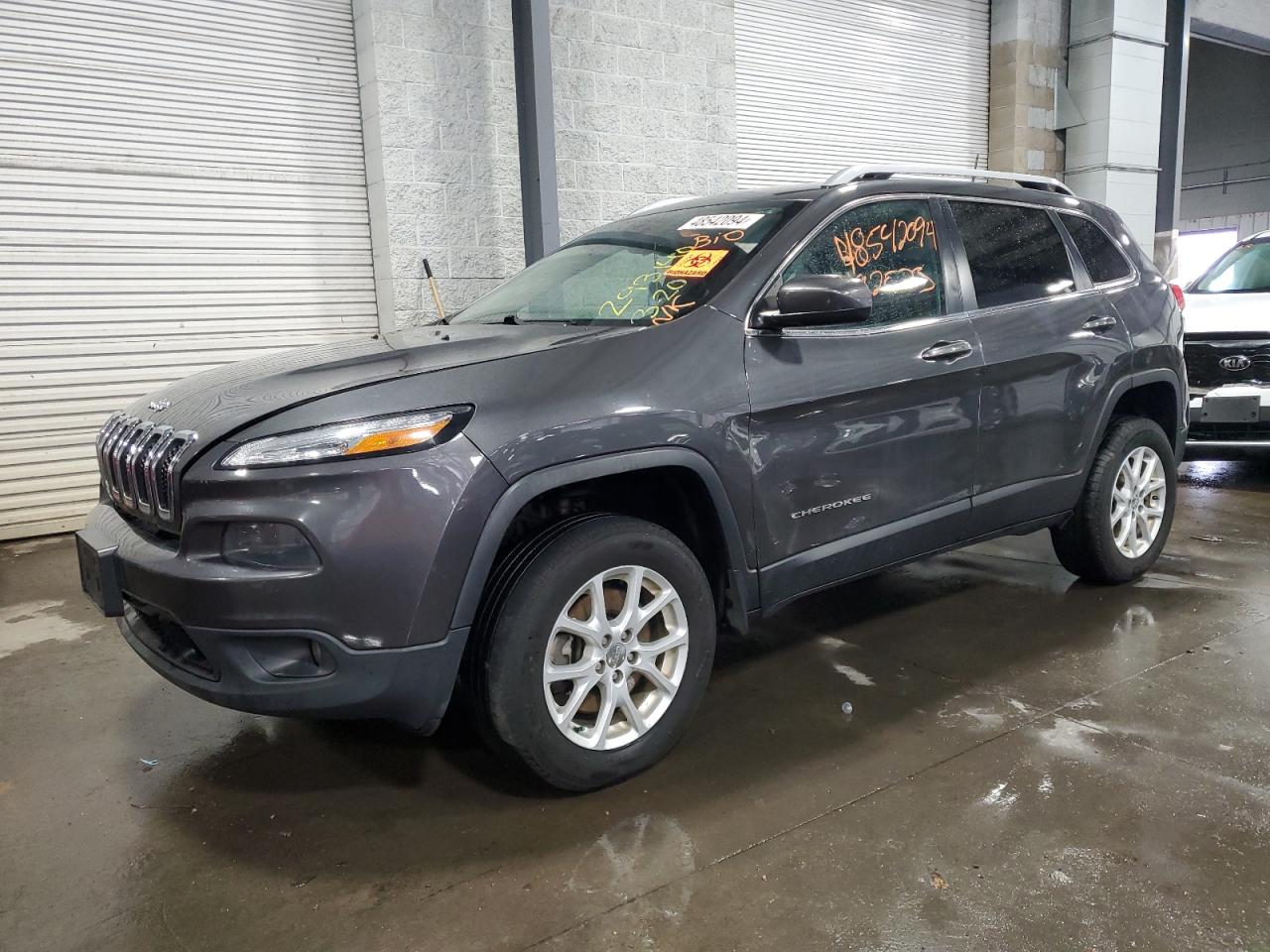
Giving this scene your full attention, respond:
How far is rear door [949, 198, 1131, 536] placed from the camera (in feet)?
10.9

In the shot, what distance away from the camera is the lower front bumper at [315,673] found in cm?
216

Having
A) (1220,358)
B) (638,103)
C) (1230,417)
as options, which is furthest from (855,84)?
(1230,417)

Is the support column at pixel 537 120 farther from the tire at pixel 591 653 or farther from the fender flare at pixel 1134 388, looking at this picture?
the tire at pixel 591 653

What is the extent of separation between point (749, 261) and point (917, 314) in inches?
26.6

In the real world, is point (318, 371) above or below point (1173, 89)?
below

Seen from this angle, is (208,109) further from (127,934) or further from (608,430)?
(127,934)

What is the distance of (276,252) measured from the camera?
6.61 meters

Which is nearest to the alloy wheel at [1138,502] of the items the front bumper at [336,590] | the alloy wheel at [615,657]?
the alloy wheel at [615,657]

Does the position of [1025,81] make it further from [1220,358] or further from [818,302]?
[818,302]

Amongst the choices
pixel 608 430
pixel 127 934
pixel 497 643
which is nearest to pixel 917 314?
pixel 608 430

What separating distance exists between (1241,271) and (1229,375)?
63.5 inches

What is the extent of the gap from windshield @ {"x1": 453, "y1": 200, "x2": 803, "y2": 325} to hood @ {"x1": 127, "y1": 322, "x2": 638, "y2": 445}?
0.55ft

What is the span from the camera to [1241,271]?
6934 millimetres

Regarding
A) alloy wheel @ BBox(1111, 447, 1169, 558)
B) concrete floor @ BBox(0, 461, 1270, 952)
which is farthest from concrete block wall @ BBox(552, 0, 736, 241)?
concrete floor @ BBox(0, 461, 1270, 952)
